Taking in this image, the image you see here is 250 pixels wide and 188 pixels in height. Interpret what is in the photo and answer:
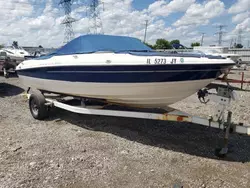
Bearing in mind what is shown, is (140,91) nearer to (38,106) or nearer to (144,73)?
(144,73)

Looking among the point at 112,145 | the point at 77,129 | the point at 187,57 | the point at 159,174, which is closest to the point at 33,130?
the point at 77,129

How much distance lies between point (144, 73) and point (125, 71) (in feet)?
1.06

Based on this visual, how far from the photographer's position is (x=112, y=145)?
4207 millimetres

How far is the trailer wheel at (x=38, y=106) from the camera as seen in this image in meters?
5.30

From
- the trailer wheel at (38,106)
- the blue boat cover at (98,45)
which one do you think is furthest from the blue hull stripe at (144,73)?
the trailer wheel at (38,106)

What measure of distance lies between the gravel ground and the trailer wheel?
149 millimetres

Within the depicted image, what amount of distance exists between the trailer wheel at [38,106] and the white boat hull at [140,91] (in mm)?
727

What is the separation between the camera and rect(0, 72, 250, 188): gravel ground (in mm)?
3176

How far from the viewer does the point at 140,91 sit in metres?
4.07

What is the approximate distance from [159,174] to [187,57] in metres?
1.71

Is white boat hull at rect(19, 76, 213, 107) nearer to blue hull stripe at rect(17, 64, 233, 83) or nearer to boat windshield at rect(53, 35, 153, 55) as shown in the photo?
blue hull stripe at rect(17, 64, 233, 83)

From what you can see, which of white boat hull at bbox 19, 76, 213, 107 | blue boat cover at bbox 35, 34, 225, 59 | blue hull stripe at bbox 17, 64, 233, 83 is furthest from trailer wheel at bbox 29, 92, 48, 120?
blue hull stripe at bbox 17, 64, 233, 83

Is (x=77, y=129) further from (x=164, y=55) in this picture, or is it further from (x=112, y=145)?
(x=164, y=55)

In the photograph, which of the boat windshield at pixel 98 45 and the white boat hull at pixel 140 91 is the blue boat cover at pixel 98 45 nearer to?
the boat windshield at pixel 98 45
